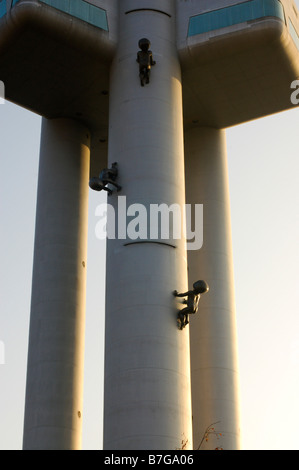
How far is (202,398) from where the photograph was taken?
42906 millimetres

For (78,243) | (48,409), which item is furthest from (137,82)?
(48,409)

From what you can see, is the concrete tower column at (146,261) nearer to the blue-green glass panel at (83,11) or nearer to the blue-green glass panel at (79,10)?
the blue-green glass panel at (83,11)

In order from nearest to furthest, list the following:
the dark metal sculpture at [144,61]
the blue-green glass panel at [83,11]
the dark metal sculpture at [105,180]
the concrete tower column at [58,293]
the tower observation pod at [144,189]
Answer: the tower observation pod at [144,189]
the dark metal sculpture at [105,180]
the dark metal sculpture at [144,61]
the blue-green glass panel at [83,11]
the concrete tower column at [58,293]

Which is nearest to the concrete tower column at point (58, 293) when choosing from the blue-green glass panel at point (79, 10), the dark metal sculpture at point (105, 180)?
the dark metal sculpture at point (105, 180)

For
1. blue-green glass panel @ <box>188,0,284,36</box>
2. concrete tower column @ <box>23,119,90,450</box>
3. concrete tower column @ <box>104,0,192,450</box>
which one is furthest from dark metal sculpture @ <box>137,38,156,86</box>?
concrete tower column @ <box>23,119,90,450</box>

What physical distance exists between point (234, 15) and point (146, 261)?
14.2m

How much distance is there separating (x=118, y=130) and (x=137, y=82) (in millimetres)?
2687

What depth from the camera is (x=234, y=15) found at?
42.1 m

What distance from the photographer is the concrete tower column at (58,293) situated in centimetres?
4256

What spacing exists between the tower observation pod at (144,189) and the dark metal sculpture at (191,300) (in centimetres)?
9

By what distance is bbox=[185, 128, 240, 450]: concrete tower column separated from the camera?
140 ft

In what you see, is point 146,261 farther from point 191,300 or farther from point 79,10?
point 79,10

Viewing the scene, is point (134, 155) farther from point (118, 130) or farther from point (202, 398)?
point (202, 398)

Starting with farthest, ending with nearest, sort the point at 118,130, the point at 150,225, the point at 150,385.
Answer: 1. the point at 118,130
2. the point at 150,225
3. the point at 150,385
